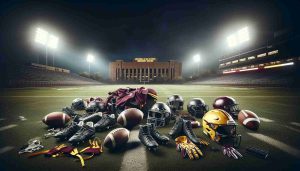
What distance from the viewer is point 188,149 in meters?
3.11

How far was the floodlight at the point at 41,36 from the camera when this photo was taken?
38.9m

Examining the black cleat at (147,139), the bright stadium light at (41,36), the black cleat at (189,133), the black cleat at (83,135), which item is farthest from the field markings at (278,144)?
the bright stadium light at (41,36)

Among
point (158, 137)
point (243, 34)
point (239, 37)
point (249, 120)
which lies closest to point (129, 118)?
point (158, 137)

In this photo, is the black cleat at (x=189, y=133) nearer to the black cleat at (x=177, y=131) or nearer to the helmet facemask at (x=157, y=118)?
the black cleat at (x=177, y=131)

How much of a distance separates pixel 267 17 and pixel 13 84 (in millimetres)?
68277

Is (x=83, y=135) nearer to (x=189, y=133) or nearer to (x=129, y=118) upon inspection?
(x=129, y=118)

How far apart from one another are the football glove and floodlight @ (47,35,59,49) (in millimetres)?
50926

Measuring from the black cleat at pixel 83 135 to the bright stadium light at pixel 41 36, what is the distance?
4517 cm

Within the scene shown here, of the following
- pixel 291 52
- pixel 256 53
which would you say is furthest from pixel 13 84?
pixel 256 53

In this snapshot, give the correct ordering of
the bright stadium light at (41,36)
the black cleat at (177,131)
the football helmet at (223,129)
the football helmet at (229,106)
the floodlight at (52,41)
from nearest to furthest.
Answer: the football helmet at (223,129) → the black cleat at (177,131) → the football helmet at (229,106) → the bright stadium light at (41,36) → the floodlight at (52,41)

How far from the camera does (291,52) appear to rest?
39.1 metres

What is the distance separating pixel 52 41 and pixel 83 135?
5077cm

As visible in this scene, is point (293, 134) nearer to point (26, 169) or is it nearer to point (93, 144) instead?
point (93, 144)

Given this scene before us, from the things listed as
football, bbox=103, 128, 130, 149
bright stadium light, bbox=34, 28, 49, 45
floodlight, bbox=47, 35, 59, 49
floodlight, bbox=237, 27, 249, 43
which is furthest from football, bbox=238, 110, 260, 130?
floodlight, bbox=237, 27, 249, 43
